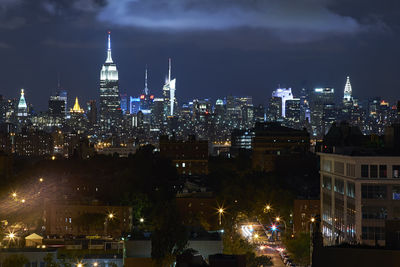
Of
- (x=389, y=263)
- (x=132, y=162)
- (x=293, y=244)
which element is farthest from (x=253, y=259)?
(x=132, y=162)

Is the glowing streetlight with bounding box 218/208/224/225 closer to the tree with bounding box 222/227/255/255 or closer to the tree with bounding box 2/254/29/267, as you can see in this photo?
the tree with bounding box 222/227/255/255

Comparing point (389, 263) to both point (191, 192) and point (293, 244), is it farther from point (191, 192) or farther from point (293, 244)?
point (191, 192)

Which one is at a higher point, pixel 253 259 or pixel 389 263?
pixel 389 263

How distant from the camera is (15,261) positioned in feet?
114

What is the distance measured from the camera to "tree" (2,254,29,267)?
34.6 metres

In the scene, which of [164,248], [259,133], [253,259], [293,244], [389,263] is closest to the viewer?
[389,263]

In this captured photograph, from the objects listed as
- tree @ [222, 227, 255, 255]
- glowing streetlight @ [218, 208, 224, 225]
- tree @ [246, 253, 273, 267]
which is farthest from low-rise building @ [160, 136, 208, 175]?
tree @ [246, 253, 273, 267]

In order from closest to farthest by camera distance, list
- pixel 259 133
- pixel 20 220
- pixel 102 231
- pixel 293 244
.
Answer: pixel 293 244 → pixel 102 231 → pixel 20 220 → pixel 259 133

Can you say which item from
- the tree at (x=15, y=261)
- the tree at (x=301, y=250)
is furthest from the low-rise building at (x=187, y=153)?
the tree at (x=15, y=261)

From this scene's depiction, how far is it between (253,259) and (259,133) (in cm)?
10775

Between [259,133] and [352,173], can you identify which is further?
[259,133]

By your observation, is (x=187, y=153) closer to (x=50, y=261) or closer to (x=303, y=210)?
(x=303, y=210)

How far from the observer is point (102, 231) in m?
59.5

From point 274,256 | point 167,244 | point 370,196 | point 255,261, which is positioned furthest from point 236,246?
point 370,196
